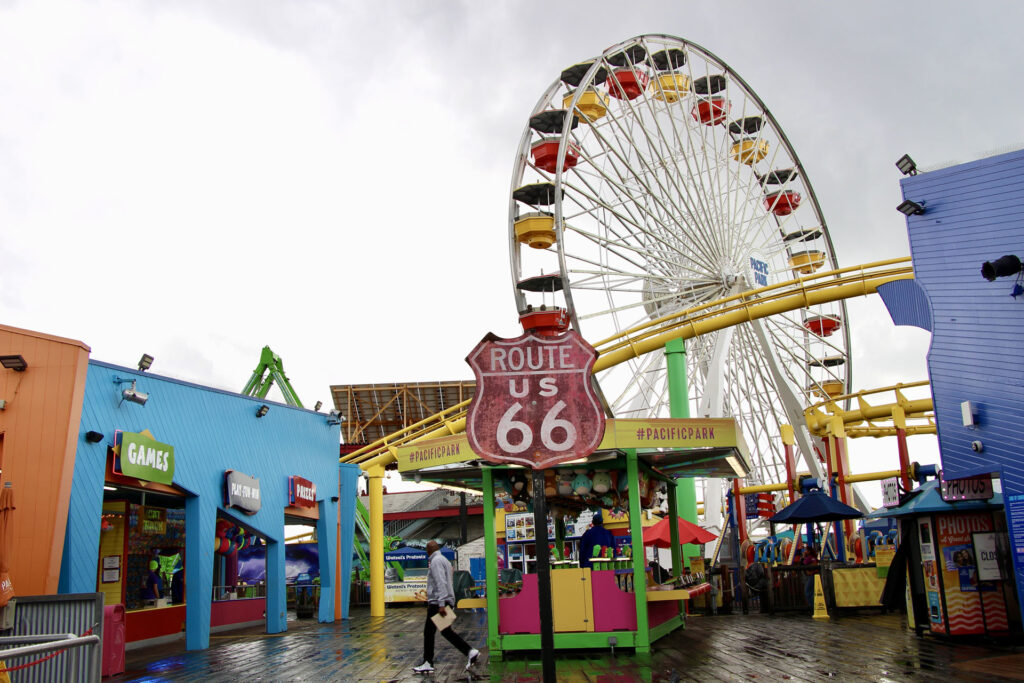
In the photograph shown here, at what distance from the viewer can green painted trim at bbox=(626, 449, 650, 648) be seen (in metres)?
10.9

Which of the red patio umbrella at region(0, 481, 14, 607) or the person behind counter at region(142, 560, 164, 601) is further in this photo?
the person behind counter at region(142, 560, 164, 601)

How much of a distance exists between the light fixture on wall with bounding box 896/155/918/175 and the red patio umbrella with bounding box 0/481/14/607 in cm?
1200

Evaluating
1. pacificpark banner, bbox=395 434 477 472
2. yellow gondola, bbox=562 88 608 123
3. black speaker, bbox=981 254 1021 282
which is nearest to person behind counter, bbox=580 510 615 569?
pacificpark banner, bbox=395 434 477 472

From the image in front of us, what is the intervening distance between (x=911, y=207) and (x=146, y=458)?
11.6m

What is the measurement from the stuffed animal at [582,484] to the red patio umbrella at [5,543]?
6751 millimetres

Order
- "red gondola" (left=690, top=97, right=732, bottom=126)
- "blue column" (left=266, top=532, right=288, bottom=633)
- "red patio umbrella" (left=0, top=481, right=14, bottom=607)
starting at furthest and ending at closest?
"red gondola" (left=690, top=97, right=732, bottom=126), "blue column" (left=266, top=532, right=288, bottom=633), "red patio umbrella" (left=0, top=481, right=14, bottom=607)

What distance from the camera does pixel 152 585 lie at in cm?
1680

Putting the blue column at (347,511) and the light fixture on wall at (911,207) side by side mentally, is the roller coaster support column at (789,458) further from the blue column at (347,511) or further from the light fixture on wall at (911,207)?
the light fixture on wall at (911,207)

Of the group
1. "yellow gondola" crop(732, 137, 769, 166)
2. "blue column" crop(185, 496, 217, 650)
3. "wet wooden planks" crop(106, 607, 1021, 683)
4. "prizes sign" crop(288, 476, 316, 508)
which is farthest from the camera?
"yellow gondola" crop(732, 137, 769, 166)

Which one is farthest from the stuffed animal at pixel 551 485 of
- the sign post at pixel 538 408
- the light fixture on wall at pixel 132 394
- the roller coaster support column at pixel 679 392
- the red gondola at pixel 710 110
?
the red gondola at pixel 710 110

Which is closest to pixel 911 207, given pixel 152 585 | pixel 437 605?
pixel 437 605

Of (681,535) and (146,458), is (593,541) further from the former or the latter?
(681,535)

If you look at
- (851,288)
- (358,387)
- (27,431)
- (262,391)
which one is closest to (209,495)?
(27,431)

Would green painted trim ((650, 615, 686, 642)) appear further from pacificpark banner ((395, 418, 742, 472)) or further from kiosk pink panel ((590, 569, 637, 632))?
pacificpark banner ((395, 418, 742, 472))
